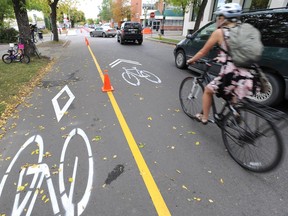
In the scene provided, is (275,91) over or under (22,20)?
under

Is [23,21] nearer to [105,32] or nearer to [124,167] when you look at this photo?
[124,167]

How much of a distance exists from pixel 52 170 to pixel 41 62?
29.3 ft

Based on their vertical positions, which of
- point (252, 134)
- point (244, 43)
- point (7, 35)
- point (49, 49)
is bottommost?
point (49, 49)

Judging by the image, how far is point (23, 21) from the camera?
33.1 ft

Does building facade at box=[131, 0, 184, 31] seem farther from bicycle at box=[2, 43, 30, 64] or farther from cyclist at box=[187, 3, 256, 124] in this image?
cyclist at box=[187, 3, 256, 124]

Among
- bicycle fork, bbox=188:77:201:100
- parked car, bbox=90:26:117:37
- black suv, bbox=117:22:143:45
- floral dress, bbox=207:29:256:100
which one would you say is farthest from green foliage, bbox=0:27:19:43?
floral dress, bbox=207:29:256:100

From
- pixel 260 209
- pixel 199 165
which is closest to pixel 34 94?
pixel 199 165

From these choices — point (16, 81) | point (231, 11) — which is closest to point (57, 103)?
point (16, 81)

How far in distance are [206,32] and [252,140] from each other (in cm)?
510

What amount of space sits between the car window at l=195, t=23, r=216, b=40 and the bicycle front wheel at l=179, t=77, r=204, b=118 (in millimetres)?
3205

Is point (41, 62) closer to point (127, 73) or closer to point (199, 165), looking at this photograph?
point (127, 73)

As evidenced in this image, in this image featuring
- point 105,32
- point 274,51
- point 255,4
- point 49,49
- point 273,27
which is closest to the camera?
point 274,51

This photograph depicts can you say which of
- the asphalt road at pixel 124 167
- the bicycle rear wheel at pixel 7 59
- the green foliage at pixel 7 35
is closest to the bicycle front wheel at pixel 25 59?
the bicycle rear wheel at pixel 7 59

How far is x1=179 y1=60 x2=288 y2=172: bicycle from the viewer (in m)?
2.58
